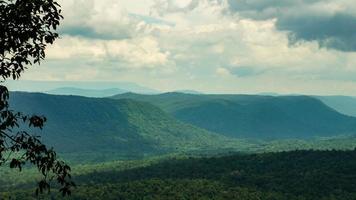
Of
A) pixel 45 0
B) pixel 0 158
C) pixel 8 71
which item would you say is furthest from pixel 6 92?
pixel 45 0

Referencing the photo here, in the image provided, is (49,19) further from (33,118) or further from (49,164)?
(49,164)

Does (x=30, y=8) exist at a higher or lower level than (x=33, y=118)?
higher

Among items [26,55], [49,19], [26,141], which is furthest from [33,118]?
[49,19]

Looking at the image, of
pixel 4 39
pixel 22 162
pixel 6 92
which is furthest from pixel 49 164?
pixel 4 39

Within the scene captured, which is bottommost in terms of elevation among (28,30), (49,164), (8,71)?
(49,164)

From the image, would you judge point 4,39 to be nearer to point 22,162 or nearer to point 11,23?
point 11,23

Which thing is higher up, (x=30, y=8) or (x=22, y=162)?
(x=30, y=8)

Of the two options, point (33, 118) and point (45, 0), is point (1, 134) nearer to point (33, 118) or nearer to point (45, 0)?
point (33, 118)

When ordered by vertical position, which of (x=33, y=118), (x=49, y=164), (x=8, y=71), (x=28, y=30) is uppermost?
(x=28, y=30)
